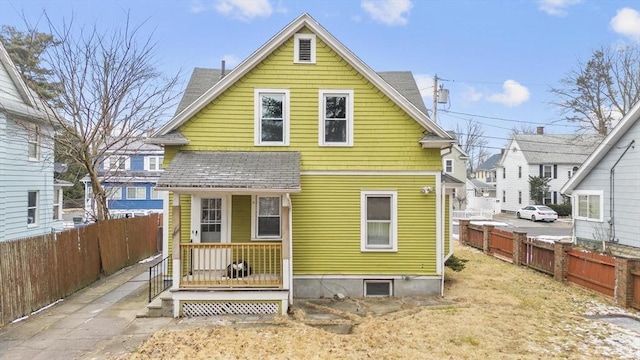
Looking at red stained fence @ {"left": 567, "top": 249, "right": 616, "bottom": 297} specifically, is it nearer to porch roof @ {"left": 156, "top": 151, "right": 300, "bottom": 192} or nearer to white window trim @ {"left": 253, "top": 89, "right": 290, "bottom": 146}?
porch roof @ {"left": 156, "top": 151, "right": 300, "bottom": 192}

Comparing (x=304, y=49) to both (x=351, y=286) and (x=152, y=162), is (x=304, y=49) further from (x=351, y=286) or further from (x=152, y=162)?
(x=152, y=162)

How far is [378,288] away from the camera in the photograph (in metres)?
10.7

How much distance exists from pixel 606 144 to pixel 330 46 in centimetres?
1318

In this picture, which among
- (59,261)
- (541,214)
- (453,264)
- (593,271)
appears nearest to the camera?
(59,261)

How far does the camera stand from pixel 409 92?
13.1 m

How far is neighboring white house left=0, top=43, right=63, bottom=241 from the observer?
1455 cm

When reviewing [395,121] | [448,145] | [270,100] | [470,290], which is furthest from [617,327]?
[270,100]

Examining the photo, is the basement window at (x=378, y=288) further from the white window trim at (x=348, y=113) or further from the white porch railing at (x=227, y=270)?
the white window trim at (x=348, y=113)

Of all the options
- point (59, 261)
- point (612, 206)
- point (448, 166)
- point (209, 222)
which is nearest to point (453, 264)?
point (209, 222)

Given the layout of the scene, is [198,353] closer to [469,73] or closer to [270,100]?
[270,100]

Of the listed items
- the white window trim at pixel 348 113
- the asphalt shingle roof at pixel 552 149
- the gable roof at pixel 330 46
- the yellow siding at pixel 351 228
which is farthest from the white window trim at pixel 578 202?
the asphalt shingle roof at pixel 552 149

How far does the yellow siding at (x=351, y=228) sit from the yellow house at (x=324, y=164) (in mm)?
27

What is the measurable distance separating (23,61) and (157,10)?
14.4 m

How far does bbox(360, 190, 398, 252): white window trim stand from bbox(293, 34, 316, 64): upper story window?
391 centimetres
